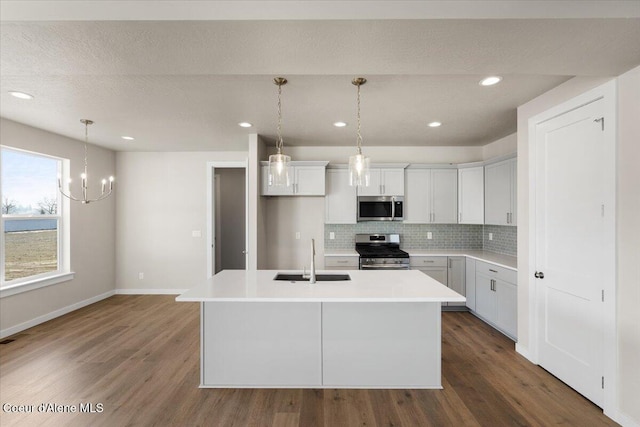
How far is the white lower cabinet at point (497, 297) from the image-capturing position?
10.9 ft

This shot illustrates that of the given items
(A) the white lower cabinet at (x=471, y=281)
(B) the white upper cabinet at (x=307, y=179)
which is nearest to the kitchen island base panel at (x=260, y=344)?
(B) the white upper cabinet at (x=307, y=179)

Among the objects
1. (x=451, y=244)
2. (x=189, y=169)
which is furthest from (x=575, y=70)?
(x=189, y=169)

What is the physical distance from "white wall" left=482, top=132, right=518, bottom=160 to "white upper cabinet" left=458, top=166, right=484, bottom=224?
1.35 ft

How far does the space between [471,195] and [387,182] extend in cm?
125

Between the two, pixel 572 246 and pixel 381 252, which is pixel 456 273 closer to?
pixel 381 252

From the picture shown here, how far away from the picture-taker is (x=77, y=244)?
4508 millimetres

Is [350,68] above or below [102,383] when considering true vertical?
above

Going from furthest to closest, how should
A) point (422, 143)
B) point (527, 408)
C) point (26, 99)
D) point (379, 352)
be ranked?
point (422, 143), point (26, 99), point (379, 352), point (527, 408)

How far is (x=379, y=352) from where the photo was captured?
247 cm

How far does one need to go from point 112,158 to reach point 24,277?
88.9 inches

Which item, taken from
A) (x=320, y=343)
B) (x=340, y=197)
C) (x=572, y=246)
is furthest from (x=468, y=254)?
(x=320, y=343)

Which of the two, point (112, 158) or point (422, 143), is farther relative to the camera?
point (112, 158)

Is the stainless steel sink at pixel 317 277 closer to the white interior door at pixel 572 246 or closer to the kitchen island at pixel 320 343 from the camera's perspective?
the kitchen island at pixel 320 343

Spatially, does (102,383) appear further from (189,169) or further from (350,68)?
(189,169)
